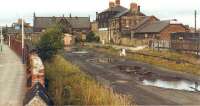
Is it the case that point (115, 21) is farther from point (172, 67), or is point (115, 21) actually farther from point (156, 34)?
point (172, 67)

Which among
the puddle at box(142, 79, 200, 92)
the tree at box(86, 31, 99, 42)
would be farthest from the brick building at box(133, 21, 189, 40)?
the puddle at box(142, 79, 200, 92)

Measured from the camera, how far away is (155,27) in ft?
224

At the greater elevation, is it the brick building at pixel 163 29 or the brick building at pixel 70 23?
the brick building at pixel 70 23

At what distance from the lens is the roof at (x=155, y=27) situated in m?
65.4

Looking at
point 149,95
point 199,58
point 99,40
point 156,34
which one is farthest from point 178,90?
point 99,40

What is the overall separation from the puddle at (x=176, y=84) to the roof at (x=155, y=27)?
40.3 m

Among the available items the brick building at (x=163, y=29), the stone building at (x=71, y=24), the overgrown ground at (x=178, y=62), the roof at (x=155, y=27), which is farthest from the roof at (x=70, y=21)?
the overgrown ground at (x=178, y=62)

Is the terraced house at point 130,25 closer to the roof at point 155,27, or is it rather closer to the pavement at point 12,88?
the roof at point 155,27

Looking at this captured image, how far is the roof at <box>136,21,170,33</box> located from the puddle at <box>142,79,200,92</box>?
→ 40.3 metres

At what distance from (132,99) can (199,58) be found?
2042 centimetres

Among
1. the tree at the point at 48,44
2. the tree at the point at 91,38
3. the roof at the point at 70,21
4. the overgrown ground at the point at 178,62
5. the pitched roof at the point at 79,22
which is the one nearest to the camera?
the tree at the point at 48,44

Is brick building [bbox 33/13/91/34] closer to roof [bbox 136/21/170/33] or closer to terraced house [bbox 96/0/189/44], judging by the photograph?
terraced house [bbox 96/0/189/44]

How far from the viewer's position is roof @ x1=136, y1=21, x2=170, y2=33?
6544 centimetres

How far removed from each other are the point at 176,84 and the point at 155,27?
44993 millimetres
